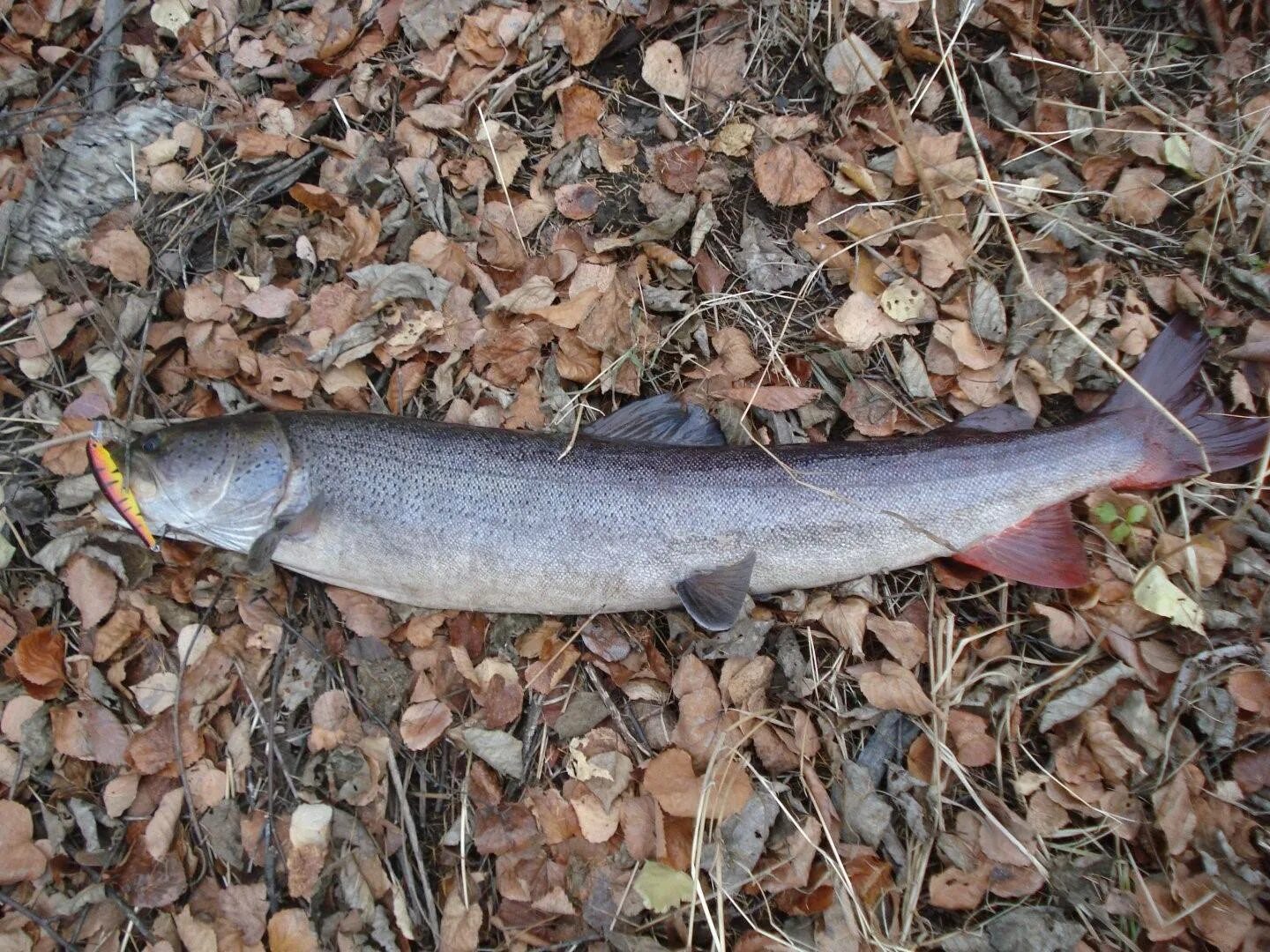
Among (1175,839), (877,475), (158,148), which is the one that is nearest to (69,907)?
(158,148)

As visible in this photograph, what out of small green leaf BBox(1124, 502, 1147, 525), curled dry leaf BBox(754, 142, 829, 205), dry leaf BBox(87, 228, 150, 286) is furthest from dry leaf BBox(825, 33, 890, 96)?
dry leaf BBox(87, 228, 150, 286)

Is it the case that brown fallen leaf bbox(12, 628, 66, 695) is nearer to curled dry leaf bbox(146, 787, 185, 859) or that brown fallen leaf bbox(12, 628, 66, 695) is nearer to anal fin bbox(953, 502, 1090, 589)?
curled dry leaf bbox(146, 787, 185, 859)

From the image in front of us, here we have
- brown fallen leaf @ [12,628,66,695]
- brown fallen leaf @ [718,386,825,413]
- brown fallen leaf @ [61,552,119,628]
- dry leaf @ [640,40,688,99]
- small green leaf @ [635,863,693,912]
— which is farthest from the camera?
dry leaf @ [640,40,688,99]

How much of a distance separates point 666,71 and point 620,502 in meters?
2.24

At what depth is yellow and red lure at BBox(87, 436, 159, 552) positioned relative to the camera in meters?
3.24

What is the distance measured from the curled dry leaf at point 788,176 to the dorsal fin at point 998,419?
52.3 inches

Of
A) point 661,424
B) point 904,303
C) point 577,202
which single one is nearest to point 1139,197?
point 904,303

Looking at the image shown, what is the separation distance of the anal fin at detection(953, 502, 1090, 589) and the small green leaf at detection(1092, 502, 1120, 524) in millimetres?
154

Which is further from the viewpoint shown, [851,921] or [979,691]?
[979,691]

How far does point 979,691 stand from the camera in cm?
355

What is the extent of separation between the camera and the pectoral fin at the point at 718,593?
3.33 metres

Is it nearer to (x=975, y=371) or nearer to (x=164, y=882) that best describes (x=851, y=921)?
(x=975, y=371)

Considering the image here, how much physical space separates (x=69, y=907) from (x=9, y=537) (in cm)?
161

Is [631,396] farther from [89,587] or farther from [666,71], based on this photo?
[89,587]
